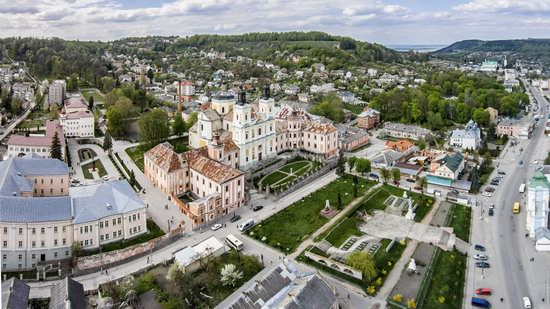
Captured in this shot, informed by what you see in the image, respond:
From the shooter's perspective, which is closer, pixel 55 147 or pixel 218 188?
pixel 218 188

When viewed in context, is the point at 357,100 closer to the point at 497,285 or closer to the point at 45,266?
the point at 497,285

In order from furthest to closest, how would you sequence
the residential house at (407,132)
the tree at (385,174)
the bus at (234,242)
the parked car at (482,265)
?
the residential house at (407,132), the tree at (385,174), the bus at (234,242), the parked car at (482,265)

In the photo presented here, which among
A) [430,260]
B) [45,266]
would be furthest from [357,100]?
[45,266]

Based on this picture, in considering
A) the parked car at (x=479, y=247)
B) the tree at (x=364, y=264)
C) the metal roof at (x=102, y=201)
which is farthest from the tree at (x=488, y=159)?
the metal roof at (x=102, y=201)

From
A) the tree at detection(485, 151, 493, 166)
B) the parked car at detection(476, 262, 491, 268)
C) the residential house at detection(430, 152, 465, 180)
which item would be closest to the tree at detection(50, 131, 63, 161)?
the residential house at detection(430, 152, 465, 180)

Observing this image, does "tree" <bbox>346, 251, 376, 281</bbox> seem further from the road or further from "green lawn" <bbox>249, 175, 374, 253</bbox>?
the road

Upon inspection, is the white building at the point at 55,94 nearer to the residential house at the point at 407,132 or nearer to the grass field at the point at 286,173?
the grass field at the point at 286,173
